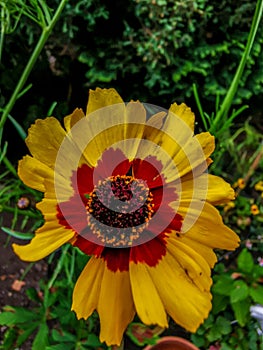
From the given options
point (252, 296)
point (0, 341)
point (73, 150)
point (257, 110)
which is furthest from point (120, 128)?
point (257, 110)

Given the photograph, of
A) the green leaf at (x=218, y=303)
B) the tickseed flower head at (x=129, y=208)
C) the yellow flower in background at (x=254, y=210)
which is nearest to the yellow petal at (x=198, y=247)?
the tickseed flower head at (x=129, y=208)

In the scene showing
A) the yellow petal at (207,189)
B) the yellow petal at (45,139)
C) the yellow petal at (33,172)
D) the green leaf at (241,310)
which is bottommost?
the green leaf at (241,310)

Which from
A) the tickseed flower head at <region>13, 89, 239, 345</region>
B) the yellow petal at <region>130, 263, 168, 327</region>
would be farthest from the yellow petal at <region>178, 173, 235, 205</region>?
the yellow petal at <region>130, 263, 168, 327</region>

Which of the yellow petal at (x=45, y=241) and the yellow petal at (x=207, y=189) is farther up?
the yellow petal at (x=207, y=189)

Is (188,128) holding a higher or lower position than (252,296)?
higher

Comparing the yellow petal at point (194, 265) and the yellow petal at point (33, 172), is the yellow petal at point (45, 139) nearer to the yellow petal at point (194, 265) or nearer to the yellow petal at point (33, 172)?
the yellow petal at point (33, 172)

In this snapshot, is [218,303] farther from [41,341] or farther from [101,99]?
[101,99]

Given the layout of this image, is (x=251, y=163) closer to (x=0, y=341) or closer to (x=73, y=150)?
(x=0, y=341)

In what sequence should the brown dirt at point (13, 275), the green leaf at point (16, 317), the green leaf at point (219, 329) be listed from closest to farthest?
the green leaf at point (16, 317) < the green leaf at point (219, 329) < the brown dirt at point (13, 275)
